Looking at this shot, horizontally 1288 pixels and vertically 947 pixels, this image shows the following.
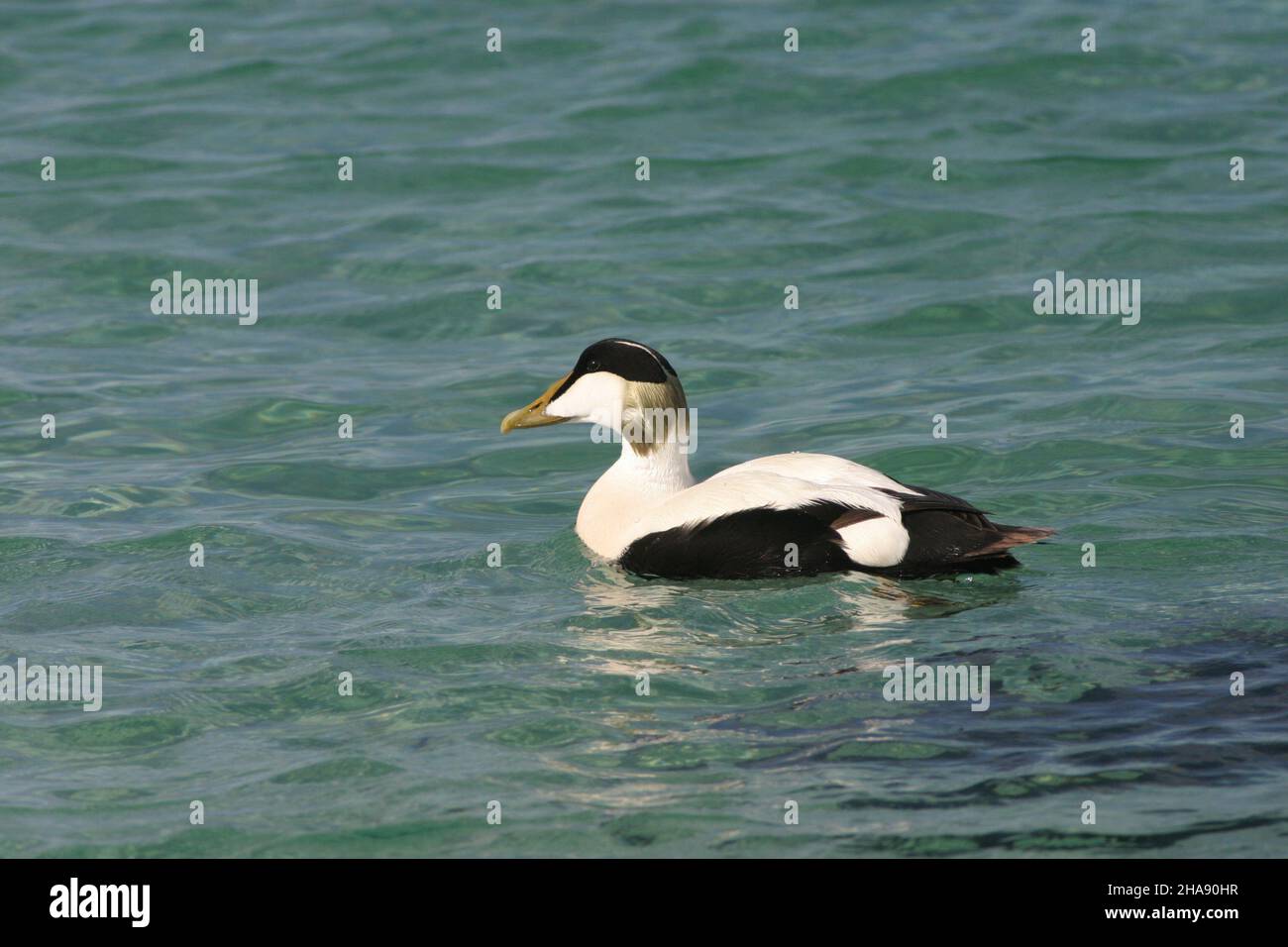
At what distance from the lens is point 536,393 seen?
30.6 feet

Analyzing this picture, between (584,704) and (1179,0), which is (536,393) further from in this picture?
(1179,0)

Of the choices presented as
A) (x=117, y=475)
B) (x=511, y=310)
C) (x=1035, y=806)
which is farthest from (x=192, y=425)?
(x=1035, y=806)

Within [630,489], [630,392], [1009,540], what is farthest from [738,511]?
[1009,540]

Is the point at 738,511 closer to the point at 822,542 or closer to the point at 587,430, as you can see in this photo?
the point at 822,542

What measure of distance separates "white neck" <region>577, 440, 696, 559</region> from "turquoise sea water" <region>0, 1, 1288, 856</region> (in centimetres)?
19

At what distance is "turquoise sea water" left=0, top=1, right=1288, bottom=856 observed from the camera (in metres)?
4.98

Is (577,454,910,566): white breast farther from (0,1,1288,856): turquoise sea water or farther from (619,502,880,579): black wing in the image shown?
(0,1,1288,856): turquoise sea water

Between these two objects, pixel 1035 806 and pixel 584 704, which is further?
pixel 584 704

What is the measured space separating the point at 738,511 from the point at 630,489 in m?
0.69

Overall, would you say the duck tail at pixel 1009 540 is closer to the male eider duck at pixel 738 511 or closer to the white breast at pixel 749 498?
the male eider duck at pixel 738 511

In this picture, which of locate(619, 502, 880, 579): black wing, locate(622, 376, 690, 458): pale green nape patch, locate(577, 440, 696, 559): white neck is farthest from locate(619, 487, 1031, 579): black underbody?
locate(622, 376, 690, 458): pale green nape patch

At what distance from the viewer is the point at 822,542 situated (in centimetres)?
651

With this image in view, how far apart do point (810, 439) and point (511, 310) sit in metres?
2.60

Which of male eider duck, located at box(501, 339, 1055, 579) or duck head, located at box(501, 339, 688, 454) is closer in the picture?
male eider duck, located at box(501, 339, 1055, 579)
